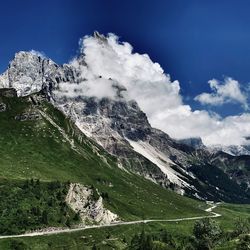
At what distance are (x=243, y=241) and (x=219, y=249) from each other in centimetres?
1150

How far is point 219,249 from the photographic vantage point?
166875 millimetres

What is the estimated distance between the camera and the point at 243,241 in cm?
17325
